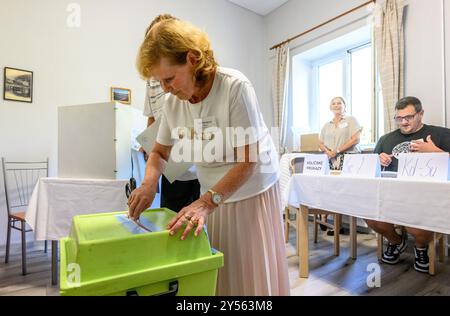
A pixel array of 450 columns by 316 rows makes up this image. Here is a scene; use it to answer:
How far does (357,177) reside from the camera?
139 cm

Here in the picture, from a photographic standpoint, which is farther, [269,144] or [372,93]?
[372,93]

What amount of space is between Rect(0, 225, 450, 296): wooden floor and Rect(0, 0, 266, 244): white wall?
74 cm

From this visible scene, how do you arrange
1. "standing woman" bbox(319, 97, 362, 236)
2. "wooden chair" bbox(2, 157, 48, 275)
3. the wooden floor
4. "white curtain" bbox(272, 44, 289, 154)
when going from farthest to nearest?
1. "white curtain" bbox(272, 44, 289, 154)
2. "standing woman" bbox(319, 97, 362, 236)
3. "wooden chair" bbox(2, 157, 48, 275)
4. the wooden floor

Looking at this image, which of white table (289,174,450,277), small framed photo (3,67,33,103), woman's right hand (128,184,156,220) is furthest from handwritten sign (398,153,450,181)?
small framed photo (3,67,33,103)

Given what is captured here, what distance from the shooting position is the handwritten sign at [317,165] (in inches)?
64.7

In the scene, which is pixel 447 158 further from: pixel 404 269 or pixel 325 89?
pixel 325 89

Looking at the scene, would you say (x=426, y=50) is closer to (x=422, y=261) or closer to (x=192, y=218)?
(x=422, y=261)

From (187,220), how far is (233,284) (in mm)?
250

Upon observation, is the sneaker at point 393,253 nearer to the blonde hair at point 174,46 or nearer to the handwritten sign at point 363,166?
the handwritten sign at point 363,166

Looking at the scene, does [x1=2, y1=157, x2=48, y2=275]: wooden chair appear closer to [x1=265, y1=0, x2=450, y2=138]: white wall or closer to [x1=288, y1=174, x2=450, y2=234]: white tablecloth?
[x1=288, y1=174, x2=450, y2=234]: white tablecloth

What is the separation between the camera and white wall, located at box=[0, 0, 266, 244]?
235cm

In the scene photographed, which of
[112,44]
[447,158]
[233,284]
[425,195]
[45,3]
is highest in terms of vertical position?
[45,3]

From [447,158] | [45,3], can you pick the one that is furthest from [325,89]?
[45,3]

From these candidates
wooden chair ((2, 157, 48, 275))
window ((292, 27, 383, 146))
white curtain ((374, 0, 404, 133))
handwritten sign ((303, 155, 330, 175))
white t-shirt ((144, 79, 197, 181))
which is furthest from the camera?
window ((292, 27, 383, 146))
